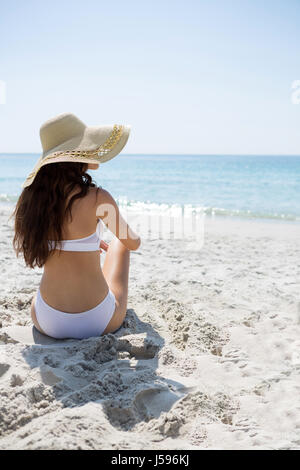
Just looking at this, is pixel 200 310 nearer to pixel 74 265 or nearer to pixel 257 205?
pixel 74 265

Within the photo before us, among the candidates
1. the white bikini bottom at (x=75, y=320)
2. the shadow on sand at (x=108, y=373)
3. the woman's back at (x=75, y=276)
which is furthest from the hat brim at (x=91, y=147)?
the shadow on sand at (x=108, y=373)

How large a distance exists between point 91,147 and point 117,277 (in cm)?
97

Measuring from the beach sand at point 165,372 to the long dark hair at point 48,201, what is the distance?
0.67m

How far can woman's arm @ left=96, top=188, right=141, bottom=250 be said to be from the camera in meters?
2.37

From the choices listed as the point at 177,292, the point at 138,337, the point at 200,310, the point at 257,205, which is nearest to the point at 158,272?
the point at 177,292

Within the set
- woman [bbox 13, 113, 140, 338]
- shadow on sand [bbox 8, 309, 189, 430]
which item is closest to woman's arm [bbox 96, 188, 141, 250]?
woman [bbox 13, 113, 140, 338]

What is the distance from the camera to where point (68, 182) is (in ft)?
7.84

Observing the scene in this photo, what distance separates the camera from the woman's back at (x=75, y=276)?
2.45 metres

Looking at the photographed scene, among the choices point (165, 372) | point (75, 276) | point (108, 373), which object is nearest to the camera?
point (108, 373)

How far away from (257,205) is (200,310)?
9.29 metres

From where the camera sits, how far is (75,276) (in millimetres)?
2543

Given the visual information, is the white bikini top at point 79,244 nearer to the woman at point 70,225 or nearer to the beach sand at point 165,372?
the woman at point 70,225

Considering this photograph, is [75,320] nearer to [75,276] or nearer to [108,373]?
[75,276]

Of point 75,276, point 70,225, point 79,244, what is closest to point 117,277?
point 75,276
